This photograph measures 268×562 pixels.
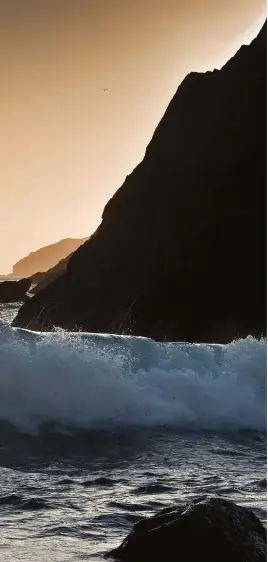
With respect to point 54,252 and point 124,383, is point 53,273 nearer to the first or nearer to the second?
point 54,252

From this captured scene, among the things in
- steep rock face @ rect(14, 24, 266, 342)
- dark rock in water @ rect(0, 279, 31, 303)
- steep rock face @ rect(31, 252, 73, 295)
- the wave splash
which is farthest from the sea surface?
dark rock in water @ rect(0, 279, 31, 303)

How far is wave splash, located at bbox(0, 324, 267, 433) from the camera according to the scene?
891 cm

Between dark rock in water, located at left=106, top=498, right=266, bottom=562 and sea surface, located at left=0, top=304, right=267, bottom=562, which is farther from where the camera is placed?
sea surface, located at left=0, top=304, right=267, bottom=562

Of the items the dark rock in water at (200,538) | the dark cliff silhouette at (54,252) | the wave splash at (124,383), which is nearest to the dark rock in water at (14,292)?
the dark cliff silhouette at (54,252)

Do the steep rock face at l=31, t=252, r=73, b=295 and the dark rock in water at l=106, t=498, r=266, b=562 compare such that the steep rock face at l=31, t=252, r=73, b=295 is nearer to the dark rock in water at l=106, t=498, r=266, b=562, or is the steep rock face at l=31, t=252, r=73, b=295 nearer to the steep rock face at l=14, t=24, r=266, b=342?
the steep rock face at l=14, t=24, r=266, b=342

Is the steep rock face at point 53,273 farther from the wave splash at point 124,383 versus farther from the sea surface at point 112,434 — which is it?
the sea surface at point 112,434

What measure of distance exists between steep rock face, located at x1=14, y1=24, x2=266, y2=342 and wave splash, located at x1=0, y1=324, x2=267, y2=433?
13985 mm

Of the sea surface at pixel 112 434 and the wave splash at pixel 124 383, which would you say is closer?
the sea surface at pixel 112 434

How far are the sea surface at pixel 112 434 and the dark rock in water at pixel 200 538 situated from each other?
24cm

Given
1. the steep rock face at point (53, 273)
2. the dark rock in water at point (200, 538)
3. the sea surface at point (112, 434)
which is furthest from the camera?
the steep rock face at point (53, 273)

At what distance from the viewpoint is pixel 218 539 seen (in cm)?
421

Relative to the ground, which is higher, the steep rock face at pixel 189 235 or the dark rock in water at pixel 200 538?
the steep rock face at pixel 189 235

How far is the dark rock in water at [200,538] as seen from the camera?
4.16m

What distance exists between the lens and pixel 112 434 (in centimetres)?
834
